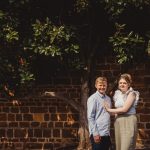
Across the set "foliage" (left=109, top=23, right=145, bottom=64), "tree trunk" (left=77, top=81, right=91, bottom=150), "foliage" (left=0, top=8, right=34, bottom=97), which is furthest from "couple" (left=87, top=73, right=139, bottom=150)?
"tree trunk" (left=77, top=81, right=91, bottom=150)

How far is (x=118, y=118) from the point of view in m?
7.49

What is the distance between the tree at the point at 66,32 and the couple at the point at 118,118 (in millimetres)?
1359

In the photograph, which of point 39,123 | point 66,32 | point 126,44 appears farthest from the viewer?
point 39,123

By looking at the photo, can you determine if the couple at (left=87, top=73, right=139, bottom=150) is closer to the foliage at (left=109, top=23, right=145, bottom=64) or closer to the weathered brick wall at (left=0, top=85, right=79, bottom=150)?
the foliage at (left=109, top=23, right=145, bottom=64)

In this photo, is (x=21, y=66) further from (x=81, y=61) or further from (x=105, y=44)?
(x=105, y=44)

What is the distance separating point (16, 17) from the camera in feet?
30.2

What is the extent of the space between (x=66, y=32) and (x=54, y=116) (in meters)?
3.53

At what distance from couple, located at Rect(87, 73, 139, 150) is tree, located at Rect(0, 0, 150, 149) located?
1.36m

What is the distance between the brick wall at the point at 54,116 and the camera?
456 inches

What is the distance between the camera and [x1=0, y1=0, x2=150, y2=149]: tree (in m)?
8.72

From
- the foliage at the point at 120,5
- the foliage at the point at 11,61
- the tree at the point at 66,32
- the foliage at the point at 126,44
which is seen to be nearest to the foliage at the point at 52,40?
the tree at the point at 66,32

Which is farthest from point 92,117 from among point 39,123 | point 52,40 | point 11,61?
point 39,123

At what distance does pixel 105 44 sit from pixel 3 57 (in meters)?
2.28

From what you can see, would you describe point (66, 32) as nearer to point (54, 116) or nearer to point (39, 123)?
point (54, 116)
